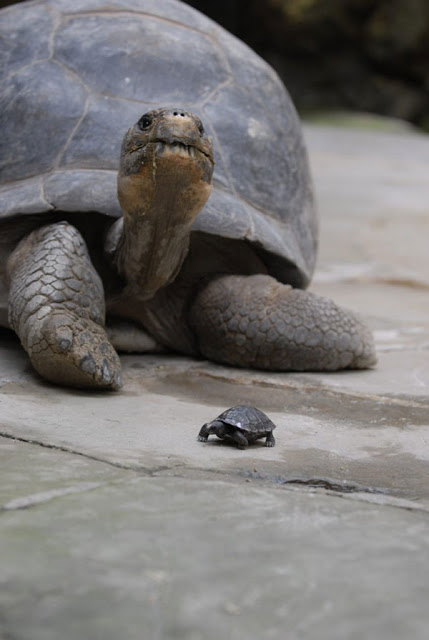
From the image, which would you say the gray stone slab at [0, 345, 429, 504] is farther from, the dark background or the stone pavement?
the dark background

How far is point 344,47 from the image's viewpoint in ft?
55.5

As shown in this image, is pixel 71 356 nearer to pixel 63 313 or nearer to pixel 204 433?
pixel 63 313

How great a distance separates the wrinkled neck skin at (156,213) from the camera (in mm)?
2906

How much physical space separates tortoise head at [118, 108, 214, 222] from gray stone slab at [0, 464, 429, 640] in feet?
4.10

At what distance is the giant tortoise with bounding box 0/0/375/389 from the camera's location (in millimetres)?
3012

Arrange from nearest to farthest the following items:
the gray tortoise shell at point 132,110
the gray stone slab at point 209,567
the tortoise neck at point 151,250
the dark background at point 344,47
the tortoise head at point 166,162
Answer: the gray stone slab at point 209,567, the tortoise head at point 166,162, the tortoise neck at point 151,250, the gray tortoise shell at point 132,110, the dark background at point 344,47

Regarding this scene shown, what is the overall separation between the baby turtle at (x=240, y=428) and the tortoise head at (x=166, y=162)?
831 mm

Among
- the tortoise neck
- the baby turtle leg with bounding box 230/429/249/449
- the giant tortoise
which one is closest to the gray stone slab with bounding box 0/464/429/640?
the baby turtle leg with bounding box 230/429/249/449

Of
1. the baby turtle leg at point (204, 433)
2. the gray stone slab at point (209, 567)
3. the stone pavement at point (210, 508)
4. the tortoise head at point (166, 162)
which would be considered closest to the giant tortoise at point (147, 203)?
the tortoise head at point (166, 162)

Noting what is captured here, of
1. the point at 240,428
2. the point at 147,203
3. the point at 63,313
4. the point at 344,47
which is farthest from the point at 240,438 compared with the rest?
the point at 344,47

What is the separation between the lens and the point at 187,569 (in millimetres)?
1457

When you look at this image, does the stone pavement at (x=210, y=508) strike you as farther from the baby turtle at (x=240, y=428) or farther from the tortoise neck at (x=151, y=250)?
the tortoise neck at (x=151, y=250)

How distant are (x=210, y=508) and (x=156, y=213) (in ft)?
5.01

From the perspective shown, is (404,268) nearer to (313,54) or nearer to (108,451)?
(108,451)
